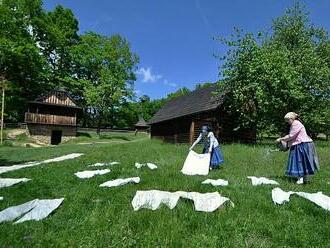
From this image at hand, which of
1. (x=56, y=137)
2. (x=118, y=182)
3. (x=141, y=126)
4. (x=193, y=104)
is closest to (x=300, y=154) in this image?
(x=118, y=182)

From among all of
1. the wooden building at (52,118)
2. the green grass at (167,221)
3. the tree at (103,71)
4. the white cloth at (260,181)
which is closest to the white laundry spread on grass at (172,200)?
the green grass at (167,221)

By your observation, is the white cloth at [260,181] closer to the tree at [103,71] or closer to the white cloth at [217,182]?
the white cloth at [217,182]

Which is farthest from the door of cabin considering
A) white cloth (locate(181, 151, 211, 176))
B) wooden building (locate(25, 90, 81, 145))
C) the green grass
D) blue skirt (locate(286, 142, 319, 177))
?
blue skirt (locate(286, 142, 319, 177))

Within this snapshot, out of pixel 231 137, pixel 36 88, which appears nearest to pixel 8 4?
pixel 36 88

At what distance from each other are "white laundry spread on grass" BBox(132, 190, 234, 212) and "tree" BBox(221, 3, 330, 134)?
71.7 ft

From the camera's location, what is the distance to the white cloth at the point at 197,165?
1304 centimetres

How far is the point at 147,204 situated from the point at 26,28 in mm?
49771

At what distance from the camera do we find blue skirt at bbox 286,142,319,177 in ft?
35.3

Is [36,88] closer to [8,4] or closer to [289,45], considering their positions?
[8,4]

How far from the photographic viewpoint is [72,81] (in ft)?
186

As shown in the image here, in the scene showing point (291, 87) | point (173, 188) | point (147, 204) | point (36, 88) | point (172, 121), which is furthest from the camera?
point (36, 88)

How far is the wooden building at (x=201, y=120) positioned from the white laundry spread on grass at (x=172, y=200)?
24521mm

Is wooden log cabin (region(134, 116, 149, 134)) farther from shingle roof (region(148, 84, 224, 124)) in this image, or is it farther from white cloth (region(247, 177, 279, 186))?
white cloth (region(247, 177, 279, 186))

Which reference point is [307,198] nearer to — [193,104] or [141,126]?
[193,104]
